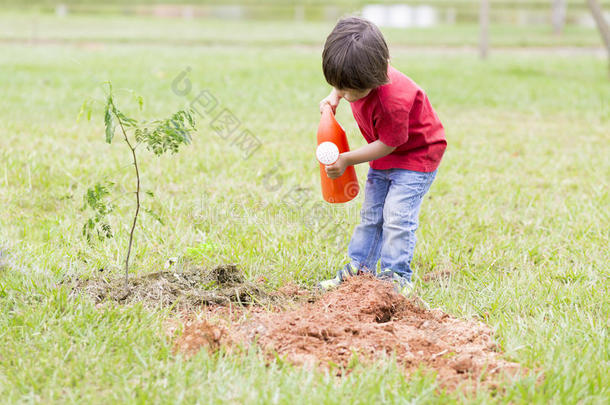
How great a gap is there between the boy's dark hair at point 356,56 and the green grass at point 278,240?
935 millimetres

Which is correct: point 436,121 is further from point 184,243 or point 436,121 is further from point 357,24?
point 184,243

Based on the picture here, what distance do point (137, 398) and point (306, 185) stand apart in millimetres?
2493

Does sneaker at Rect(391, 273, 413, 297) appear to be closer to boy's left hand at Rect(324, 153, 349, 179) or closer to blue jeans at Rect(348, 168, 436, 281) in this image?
blue jeans at Rect(348, 168, 436, 281)

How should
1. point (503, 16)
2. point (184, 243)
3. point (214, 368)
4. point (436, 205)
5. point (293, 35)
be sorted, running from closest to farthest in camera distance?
point (214, 368)
point (184, 243)
point (436, 205)
point (293, 35)
point (503, 16)

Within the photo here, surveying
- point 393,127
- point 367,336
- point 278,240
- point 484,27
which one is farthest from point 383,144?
point 484,27

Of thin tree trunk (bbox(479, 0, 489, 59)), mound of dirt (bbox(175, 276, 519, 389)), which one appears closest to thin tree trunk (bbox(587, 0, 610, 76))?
thin tree trunk (bbox(479, 0, 489, 59))

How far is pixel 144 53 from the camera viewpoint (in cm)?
1245

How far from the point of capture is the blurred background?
1736 cm

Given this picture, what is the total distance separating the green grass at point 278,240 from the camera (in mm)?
1995

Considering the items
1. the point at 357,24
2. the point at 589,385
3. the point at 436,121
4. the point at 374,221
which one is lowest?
the point at 589,385

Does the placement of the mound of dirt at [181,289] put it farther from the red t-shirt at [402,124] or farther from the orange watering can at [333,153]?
the red t-shirt at [402,124]

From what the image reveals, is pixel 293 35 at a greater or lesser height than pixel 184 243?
greater

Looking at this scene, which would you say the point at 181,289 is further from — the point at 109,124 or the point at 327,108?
the point at 327,108

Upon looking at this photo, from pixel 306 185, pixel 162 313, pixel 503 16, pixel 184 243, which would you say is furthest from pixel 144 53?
pixel 503 16
